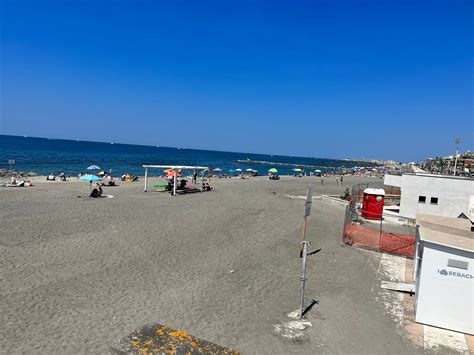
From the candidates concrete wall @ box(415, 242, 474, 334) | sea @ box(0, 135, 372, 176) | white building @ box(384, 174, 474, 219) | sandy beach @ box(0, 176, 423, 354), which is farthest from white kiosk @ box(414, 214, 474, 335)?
sea @ box(0, 135, 372, 176)

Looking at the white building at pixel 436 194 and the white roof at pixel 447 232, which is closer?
the white roof at pixel 447 232

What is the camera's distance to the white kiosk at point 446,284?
300 inches

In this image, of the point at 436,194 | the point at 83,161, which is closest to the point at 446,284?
the point at 436,194

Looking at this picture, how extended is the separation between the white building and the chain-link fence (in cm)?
101

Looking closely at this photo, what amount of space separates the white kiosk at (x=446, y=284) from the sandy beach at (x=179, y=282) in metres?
1.01

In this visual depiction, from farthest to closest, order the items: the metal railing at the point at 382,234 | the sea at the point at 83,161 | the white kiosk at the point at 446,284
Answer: the sea at the point at 83,161
the metal railing at the point at 382,234
the white kiosk at the point at 446,284

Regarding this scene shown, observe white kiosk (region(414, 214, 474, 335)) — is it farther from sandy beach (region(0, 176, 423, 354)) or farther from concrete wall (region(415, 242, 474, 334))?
sandy beach (region(0, 176, 423, 354))

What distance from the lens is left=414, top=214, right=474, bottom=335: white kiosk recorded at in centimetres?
762

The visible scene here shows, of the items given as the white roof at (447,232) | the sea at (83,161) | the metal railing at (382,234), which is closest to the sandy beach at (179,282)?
the metal railing at (382,234)

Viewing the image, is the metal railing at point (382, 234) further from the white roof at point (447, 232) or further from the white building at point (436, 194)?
the white roof at point (447, 232)

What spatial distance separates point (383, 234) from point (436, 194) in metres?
5.58

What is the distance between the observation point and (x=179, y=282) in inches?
391

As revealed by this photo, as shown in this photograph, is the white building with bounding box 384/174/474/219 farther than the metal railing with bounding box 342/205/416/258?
Yes

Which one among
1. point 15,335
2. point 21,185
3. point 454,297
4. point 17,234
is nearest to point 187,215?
point 17,234
